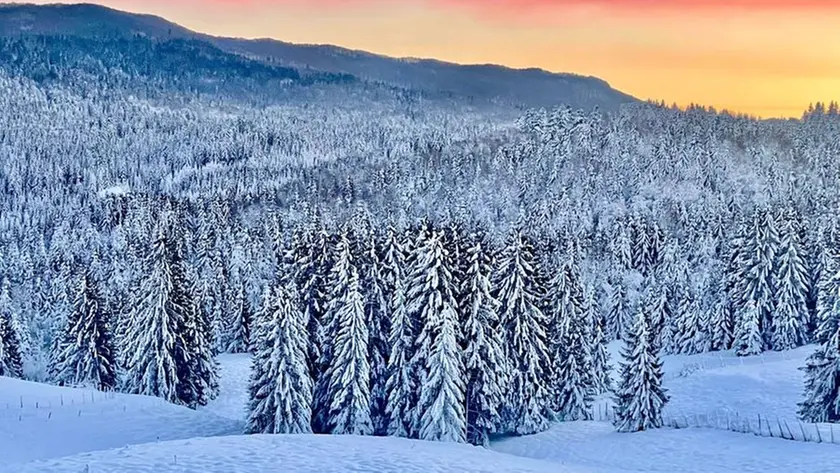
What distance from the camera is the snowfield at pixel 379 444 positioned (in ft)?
63.1

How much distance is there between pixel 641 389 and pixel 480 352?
9479 mm

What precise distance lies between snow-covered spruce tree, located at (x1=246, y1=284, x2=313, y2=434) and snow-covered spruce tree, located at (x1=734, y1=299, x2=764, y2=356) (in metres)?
42.1

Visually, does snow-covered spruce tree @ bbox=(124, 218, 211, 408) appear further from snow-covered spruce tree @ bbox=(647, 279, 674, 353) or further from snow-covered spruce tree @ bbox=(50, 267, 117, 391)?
snow-covered spruce tree @ bbox=(647, 279, 674, 353)

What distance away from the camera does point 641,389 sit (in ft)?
130

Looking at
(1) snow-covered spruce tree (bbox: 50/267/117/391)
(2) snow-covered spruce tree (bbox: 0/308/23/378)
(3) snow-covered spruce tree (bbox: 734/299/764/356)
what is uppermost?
(3) snow-covered spruce tree (bbox: 734/299/764/356)

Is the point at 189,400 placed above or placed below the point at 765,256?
below

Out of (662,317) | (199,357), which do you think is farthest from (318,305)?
(662,317)

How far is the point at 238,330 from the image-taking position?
259 feet

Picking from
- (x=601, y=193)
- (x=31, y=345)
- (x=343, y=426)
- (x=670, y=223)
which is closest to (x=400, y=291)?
(x=343, y=426)

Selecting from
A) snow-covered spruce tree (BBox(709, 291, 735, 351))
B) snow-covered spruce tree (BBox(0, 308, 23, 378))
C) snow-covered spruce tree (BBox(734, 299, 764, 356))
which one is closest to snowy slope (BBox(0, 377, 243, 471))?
snow-covered spruce tree (BBox(0, 308, 23, 378))

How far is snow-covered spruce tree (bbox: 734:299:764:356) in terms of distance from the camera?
62.5 metres

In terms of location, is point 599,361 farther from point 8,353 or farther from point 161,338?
point 8,353

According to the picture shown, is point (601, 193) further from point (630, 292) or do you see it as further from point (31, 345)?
point (31, 345)

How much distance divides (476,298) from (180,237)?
9962 centimetres
